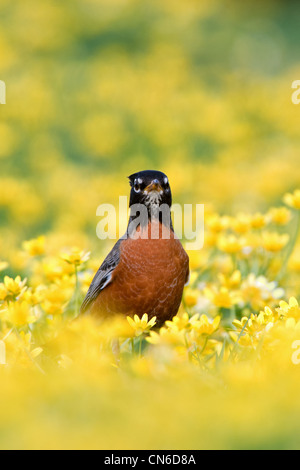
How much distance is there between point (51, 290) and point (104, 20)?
32.4 ft

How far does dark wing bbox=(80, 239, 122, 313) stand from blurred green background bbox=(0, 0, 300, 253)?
192 centimetres

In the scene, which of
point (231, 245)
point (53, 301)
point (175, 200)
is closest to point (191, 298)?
point (231, 245)

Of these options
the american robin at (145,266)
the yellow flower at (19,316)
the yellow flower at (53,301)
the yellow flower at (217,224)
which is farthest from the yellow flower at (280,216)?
the yellow flower at (19,316)

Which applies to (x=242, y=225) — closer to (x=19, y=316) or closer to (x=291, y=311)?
(x=291, y=311)

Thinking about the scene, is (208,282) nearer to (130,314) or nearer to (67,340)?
(130,314)

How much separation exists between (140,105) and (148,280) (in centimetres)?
661

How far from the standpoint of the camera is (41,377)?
238cm

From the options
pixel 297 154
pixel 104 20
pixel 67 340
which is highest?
pixel 104 20

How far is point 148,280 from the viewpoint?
325cm

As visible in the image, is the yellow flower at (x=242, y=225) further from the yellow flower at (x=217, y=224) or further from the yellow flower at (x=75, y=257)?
the yellow flower at (x=75, y=257)

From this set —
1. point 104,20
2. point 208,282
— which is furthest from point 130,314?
point 104,20

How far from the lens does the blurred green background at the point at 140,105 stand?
7.25 m

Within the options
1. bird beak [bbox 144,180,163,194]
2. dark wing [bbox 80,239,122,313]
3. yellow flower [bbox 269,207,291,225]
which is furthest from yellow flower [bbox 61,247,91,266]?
yellow flower [bbox 269,207,291,225]

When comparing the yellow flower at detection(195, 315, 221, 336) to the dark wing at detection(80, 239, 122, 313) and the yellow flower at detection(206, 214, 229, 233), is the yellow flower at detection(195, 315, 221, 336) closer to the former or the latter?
the dark wing at detection(80, 239, 122, 313)
